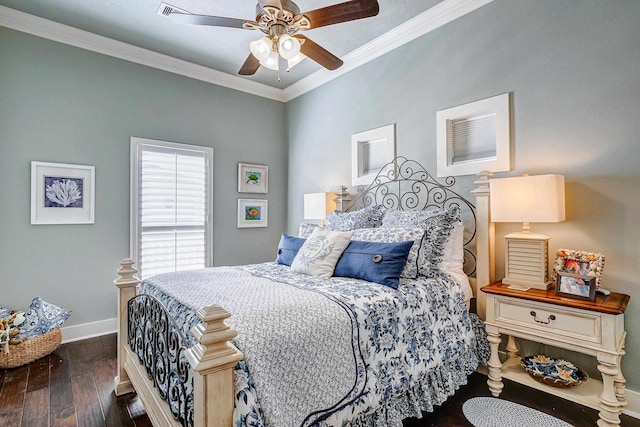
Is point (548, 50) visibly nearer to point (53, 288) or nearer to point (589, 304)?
point (589, 304)

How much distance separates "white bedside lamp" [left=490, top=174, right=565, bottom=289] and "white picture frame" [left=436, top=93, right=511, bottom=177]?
41 cm

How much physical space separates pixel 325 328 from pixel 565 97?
2.16m

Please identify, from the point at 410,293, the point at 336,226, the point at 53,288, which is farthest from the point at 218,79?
the point at 410,293

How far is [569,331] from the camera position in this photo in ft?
5.91

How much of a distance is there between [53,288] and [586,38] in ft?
15.3

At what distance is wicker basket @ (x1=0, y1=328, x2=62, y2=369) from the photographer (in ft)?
8.02

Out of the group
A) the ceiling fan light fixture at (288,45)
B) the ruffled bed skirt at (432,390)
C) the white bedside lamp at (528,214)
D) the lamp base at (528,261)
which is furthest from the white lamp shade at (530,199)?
the ceiling fan light fixture at (288,45)

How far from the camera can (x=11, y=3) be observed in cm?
271

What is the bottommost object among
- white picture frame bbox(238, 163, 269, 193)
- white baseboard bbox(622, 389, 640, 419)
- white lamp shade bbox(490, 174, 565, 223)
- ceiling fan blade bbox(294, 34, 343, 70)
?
white baseboard bbox(622, 389, 640, 419)

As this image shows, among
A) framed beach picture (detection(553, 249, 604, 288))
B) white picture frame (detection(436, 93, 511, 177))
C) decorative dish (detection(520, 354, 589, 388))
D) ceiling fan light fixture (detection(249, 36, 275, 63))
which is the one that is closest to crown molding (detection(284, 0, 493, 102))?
white picture frame (detection(436, 93, 511, 177))

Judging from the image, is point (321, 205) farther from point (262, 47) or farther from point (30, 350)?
point (30, 350)

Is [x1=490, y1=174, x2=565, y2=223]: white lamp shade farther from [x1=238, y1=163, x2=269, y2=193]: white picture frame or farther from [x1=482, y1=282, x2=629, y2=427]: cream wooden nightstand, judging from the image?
[x1=238, y1=163, x2=269, y2=193]: white picture frame

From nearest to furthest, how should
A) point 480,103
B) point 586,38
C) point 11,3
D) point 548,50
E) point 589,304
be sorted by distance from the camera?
point 589,304 < point 586,38 < point 548,50 < point 480,103 < point 11,3

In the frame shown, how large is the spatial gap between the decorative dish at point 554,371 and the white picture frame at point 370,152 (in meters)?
1.98
